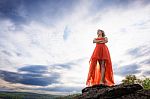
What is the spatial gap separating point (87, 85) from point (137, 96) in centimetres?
437

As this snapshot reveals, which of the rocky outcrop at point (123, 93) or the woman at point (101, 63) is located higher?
the woman at point (101, 63)

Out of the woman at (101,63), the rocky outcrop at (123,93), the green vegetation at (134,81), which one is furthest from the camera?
the green vegetation at (134,81)

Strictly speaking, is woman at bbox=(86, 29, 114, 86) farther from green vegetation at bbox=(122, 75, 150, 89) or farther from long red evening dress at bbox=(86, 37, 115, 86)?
green vegetation at bbox=(122, 75, 150, 89)

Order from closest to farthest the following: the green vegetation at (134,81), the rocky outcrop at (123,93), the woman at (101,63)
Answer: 1. the rocky outcrop at (123,93)
2. the woman at (101,63)
3. the green vegetation at (134,81)

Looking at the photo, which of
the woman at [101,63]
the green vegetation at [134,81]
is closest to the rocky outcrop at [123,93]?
the woman at [101,63]

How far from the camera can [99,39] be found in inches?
646

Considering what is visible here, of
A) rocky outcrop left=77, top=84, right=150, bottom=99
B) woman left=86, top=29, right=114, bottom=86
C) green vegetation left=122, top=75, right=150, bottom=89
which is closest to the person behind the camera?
rocky outcrop left=77, top=84, right=150, bottom=99

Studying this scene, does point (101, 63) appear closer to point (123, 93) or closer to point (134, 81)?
point (123, 93)

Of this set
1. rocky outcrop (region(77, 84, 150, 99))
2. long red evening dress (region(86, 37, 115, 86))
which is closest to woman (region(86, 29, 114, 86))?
long red evening dress (region(86, 37, 115, 86))

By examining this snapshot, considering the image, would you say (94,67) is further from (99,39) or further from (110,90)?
(110,90)

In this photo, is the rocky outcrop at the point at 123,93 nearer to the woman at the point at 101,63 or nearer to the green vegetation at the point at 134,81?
the woman at the point at 101,63

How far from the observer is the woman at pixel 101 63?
16.3 metres

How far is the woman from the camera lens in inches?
643

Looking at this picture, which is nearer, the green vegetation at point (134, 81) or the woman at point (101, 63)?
the woman at point (101, 63)
